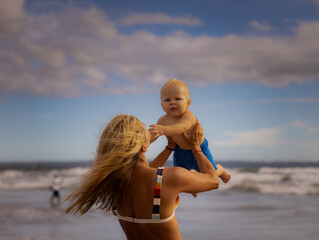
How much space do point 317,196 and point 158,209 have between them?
1680 cm

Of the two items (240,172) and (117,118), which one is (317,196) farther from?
(117,118)

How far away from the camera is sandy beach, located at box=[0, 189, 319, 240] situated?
9.66m

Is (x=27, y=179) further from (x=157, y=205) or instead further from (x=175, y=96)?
(x=157, y=205)

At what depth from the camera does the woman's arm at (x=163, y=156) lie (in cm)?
277

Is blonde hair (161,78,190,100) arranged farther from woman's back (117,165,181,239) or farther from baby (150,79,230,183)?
woman's back (117,165,181,239)

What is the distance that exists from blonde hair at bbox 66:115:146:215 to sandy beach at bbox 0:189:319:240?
720 centimetres

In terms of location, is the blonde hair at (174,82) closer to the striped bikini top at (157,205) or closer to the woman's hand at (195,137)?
the woman's hand at (195,137)

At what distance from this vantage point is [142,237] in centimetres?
224

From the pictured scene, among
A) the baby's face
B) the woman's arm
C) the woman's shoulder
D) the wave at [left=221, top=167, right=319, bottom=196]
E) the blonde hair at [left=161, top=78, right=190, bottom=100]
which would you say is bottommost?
the wave at [left=221, top=167, right=319, bottom=196]

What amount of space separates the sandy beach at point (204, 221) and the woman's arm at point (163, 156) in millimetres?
6631

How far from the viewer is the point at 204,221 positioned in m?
11.0

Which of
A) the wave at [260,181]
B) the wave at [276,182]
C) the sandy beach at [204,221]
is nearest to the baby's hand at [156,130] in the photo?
the sandy beach at [204,221]

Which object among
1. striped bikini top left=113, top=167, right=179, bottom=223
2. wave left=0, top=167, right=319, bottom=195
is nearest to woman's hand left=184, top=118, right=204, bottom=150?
striped bikini top left=113, top=167, right=179, bottom=223

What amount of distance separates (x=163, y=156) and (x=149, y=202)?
2.20 feet
